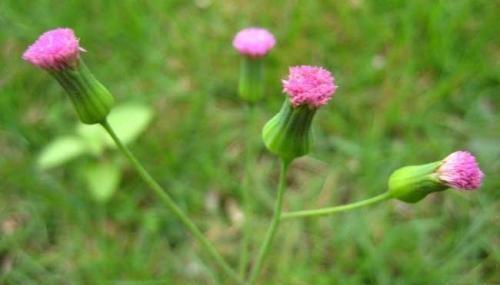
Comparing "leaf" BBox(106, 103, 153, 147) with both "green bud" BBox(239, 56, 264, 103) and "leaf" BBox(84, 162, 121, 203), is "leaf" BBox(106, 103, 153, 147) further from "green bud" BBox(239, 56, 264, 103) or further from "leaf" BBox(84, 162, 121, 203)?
"green bud" BBox(239, 56, 264, 103)

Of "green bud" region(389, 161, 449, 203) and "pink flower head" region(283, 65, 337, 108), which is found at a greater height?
"pink flower head" region(283, 65, 337, 108)

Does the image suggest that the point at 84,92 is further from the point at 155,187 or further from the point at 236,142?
the point at 236,142

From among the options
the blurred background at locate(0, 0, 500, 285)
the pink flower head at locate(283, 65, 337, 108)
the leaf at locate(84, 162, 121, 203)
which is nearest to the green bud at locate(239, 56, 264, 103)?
the blurred background at locate(0, 0, 500, 285)

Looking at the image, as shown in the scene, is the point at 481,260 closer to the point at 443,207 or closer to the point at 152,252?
the point at 443,207

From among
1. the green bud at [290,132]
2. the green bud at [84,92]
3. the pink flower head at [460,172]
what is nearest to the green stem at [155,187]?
the green bud at [84,92]

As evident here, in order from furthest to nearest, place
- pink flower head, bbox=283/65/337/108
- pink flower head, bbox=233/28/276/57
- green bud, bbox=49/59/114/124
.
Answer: pink flower head, bbox=233/28/276/57
green bud, bbox=49/59/114/124
pink flower head, bbox=283/65/337/108

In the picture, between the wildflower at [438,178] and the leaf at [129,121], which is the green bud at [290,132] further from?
the leaf at [129,121]
